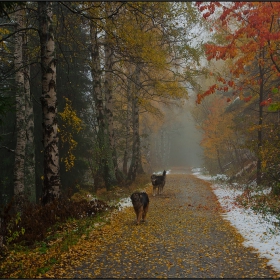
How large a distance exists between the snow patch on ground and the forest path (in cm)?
24

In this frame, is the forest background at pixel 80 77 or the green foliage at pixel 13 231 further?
the forest background at pixel 80 77

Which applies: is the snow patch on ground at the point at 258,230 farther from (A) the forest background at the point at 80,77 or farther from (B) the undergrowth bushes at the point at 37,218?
(B) the undergrowth bushes at the point at 37,218

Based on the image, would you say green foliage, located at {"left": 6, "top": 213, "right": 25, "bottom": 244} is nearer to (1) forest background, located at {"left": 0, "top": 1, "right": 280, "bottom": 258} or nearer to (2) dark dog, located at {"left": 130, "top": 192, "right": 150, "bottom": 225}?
(1) forest background, located at {"left": 0, "top": 1, "right": 280, "bottom": 258}

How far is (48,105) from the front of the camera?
8.28 m

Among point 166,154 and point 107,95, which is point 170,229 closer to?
point 107,95

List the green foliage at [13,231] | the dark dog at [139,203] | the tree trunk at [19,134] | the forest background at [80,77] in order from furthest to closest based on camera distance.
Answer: the tree trunk at [19,134], the dark dog at [139,203], the forest background at [80,77], the green foliage at [13,231]

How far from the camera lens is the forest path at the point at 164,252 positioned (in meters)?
5.34

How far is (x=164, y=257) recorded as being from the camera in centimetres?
616

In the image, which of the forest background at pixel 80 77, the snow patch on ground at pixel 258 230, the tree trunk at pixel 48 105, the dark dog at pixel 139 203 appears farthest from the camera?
the dark dog at pixel 139 203

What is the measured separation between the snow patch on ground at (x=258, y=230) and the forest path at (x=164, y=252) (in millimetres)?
240

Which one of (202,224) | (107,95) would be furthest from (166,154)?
(202,224)

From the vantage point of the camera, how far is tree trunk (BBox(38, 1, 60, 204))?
8.30m

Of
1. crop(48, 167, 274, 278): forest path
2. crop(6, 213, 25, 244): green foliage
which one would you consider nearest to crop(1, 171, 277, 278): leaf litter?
crop(48, 167, 274, 278): forest path

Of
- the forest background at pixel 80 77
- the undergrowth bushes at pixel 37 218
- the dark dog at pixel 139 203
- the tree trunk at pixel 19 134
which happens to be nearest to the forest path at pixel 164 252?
the dark dog at pixel 139 203
